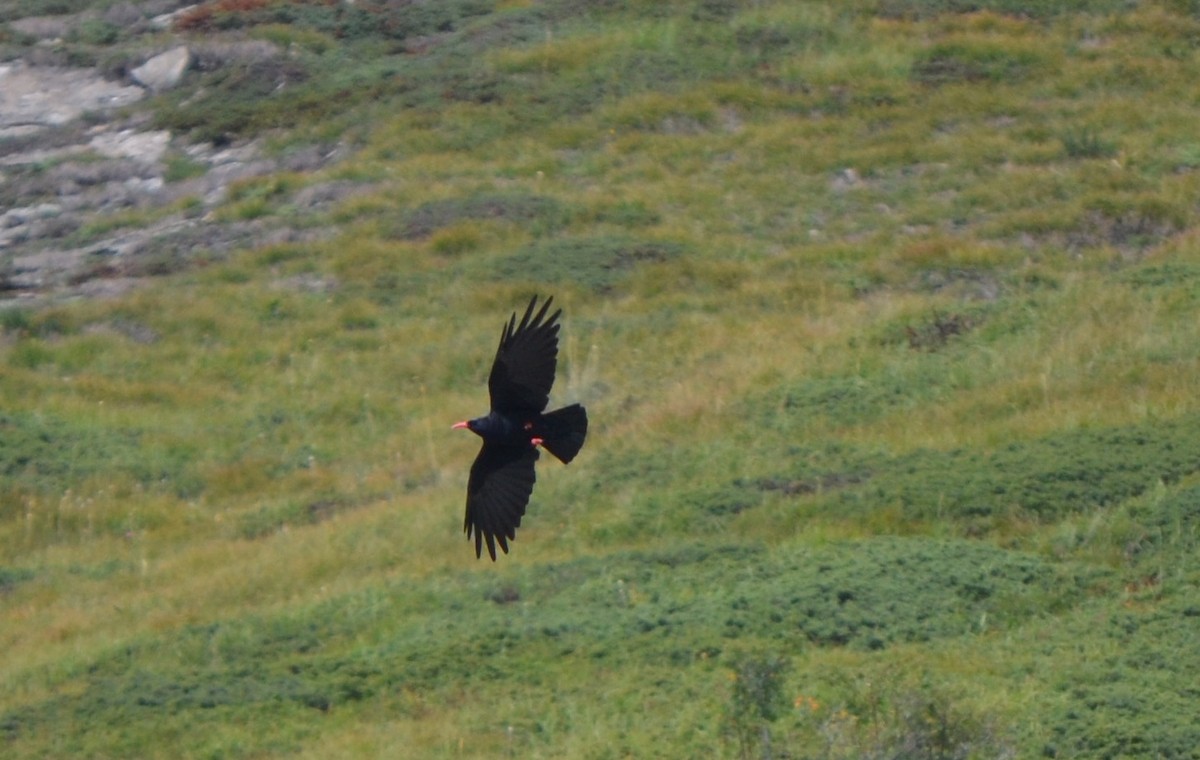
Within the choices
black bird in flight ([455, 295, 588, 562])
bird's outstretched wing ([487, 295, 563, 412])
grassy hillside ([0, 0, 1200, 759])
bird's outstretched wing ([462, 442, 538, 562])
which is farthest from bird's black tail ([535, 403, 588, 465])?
grassy hillside ([0, 0, 1200, 759])

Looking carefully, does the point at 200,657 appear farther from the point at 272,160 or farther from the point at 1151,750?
the point at 272,160

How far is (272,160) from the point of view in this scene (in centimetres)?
2388

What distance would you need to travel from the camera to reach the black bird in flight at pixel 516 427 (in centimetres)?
795

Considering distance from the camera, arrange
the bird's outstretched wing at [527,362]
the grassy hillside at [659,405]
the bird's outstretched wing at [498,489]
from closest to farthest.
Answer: the bird's outstretched wing at [527,362] → the bird's outstretched wing at [498,489] → the grassy hillside at [659,405]

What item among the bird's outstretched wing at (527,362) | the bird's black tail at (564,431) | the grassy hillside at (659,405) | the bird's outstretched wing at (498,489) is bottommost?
the grassy hillside at (659,405)

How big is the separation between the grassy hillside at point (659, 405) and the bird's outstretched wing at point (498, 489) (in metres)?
1.15

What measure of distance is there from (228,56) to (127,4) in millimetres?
4271

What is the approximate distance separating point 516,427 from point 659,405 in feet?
20.6

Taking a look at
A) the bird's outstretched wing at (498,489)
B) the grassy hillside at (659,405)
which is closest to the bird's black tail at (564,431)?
the bird's outstretched wing at (498,489)

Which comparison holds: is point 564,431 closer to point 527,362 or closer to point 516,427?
point 516,427

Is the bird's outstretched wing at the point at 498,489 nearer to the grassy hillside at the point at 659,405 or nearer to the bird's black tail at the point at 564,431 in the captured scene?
the bird's black tail at the point at 564,431

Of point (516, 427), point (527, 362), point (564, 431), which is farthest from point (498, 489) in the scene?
point (527, 362)

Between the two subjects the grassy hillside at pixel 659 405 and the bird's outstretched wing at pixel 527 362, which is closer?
the bird's outstretched wing at pixel 527 362

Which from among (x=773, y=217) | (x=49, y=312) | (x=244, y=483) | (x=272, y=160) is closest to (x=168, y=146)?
(x=272, y=160)
